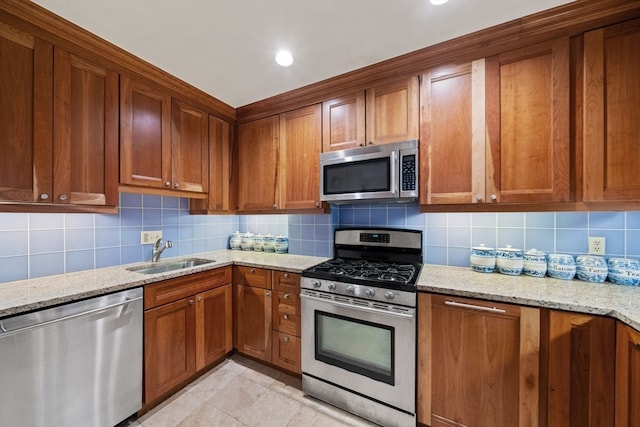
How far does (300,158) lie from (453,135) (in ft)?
3.94

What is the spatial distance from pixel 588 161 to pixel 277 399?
242 centimetres

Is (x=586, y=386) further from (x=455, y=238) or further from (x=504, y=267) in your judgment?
(x=455, y=238)

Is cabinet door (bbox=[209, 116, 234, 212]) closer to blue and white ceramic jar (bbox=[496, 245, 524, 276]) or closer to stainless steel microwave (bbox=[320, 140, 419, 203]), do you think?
stainless steel microwave (bbox=[320, 140, 419, 203])

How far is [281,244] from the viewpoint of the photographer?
104 inches

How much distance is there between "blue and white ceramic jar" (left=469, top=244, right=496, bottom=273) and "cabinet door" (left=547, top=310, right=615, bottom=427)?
52 cm

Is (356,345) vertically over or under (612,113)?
under

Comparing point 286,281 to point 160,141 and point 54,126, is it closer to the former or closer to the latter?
point 160,141

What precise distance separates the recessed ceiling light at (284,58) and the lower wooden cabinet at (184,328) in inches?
65.8

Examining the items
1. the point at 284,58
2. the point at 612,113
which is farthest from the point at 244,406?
the point at 612,113

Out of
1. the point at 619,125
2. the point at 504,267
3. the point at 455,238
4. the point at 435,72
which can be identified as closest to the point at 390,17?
the point at 435,72

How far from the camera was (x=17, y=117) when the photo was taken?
51.1 inches

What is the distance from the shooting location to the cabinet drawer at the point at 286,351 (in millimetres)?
1938

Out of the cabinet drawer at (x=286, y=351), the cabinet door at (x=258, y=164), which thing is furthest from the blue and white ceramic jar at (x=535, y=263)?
the cabinet door at (x=258, y=164)

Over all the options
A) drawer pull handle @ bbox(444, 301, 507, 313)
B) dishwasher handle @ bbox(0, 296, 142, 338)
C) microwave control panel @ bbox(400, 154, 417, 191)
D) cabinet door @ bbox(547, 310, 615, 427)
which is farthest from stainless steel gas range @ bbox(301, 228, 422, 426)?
dishwasher handle @ bbox(0, 296, 142, 338)
